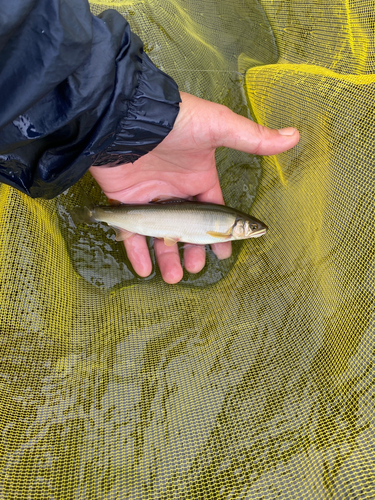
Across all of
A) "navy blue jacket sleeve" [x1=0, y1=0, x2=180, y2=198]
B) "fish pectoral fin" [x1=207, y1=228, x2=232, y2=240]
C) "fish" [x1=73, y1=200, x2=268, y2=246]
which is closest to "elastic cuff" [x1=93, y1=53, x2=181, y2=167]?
"navy blue jacket sleeve" [x1=0, y1=0, x2=180, y2=198]

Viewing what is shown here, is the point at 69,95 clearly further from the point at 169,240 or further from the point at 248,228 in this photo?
the point at 248,228

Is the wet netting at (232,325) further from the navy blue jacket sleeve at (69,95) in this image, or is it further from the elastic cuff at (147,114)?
the elastic cuff at (147,114)

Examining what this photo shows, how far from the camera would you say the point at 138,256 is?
257cm

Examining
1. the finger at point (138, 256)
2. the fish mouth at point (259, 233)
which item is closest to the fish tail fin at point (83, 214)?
the finger at point (138, 256)

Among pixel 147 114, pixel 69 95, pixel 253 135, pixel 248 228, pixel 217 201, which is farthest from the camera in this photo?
pixel 217 201

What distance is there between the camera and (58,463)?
1630 mm

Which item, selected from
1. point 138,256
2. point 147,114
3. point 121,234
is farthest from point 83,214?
point 147,114

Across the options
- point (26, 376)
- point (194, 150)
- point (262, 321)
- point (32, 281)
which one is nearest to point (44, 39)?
point (194, 150)

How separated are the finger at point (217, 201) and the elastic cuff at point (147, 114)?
2.64 ft

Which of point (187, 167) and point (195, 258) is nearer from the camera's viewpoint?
point (187, 167)

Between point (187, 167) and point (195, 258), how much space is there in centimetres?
73

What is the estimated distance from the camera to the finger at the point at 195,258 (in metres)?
2.58

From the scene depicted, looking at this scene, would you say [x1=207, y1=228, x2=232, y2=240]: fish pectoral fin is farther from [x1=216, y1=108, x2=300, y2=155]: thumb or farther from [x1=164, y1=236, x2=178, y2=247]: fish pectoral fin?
[x1=216, y1=108, x2=300, y2=155]: thumb

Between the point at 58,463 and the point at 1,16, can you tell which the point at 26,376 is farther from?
the point at 1,16
